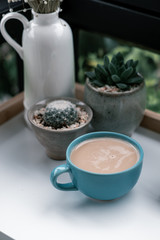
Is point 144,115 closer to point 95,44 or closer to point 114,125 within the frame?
point 114,125

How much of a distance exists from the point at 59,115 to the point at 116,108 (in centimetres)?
13

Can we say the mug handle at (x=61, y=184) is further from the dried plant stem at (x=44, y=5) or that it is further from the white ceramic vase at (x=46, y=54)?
the dried plant stem at (x=44, y=5)

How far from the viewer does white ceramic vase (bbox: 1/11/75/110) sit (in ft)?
2.90

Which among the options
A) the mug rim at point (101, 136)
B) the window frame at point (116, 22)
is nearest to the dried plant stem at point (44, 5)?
the window frame at point (116, 22)

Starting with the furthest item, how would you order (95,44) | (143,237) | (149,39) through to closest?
1. (95,44)
2. (149,39)
3. (143,237)

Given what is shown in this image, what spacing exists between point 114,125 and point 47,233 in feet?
1.00

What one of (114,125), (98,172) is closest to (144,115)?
(114,125)

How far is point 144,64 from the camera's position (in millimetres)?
1383

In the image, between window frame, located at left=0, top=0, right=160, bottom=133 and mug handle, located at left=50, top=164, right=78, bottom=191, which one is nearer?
mug handle, located at left=50, top=164, right=78, bottom=191

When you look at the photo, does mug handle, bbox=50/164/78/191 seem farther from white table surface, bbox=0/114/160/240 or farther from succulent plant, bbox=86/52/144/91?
succulent plant, bbox=86/52/144/91

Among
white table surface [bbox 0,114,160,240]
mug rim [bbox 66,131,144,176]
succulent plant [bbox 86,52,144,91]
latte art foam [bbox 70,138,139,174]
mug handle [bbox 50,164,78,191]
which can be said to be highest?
succulent plant [bbox 86,52,144,91]

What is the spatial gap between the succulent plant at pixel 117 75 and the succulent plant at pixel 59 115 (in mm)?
94

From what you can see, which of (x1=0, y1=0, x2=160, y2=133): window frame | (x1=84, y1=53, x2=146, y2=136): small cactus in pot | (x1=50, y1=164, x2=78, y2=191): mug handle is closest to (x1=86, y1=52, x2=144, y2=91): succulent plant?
(x1=84, y1=53, x2=146, y2=136): small cactus in pot

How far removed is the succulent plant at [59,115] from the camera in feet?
2.81
